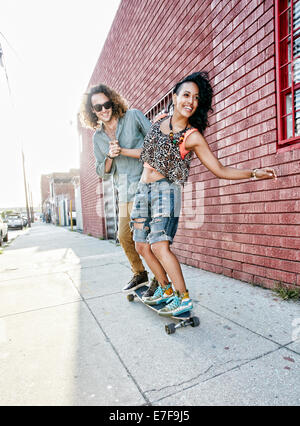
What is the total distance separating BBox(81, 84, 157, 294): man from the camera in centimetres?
256

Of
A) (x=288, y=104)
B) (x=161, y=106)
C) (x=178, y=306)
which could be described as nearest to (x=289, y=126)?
(x=288, y=104)

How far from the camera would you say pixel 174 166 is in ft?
6.92

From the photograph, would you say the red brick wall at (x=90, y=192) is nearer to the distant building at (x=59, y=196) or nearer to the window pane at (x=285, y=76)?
the window pane at (x=285, y=76)

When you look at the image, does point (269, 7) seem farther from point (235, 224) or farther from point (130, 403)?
point (130, 403)

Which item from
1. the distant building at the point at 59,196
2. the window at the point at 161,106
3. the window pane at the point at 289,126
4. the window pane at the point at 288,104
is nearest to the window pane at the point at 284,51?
the window pane at the point at 288,104

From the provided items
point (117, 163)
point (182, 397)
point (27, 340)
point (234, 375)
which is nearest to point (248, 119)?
point (117, 163)

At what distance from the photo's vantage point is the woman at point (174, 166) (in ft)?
6.64

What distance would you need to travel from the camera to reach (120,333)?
2.09m

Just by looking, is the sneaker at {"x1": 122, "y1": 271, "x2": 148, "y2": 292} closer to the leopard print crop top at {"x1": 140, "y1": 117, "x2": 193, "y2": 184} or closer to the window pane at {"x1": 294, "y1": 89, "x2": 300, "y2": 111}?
the leopard print crop top at {"x1": 140, "y1": 117, "x2": 193, "y2": 184}

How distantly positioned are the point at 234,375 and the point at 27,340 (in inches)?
61.0

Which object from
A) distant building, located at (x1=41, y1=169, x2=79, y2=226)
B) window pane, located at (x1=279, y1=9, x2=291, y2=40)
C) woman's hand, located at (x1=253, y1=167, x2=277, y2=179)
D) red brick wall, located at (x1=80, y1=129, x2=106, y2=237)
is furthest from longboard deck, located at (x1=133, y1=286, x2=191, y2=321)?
distant building, located at (x1=41, y1=169, x2=79, y2=226)

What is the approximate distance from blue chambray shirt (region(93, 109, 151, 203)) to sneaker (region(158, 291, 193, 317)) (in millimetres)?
1123

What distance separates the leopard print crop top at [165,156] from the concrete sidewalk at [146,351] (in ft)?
4.08
